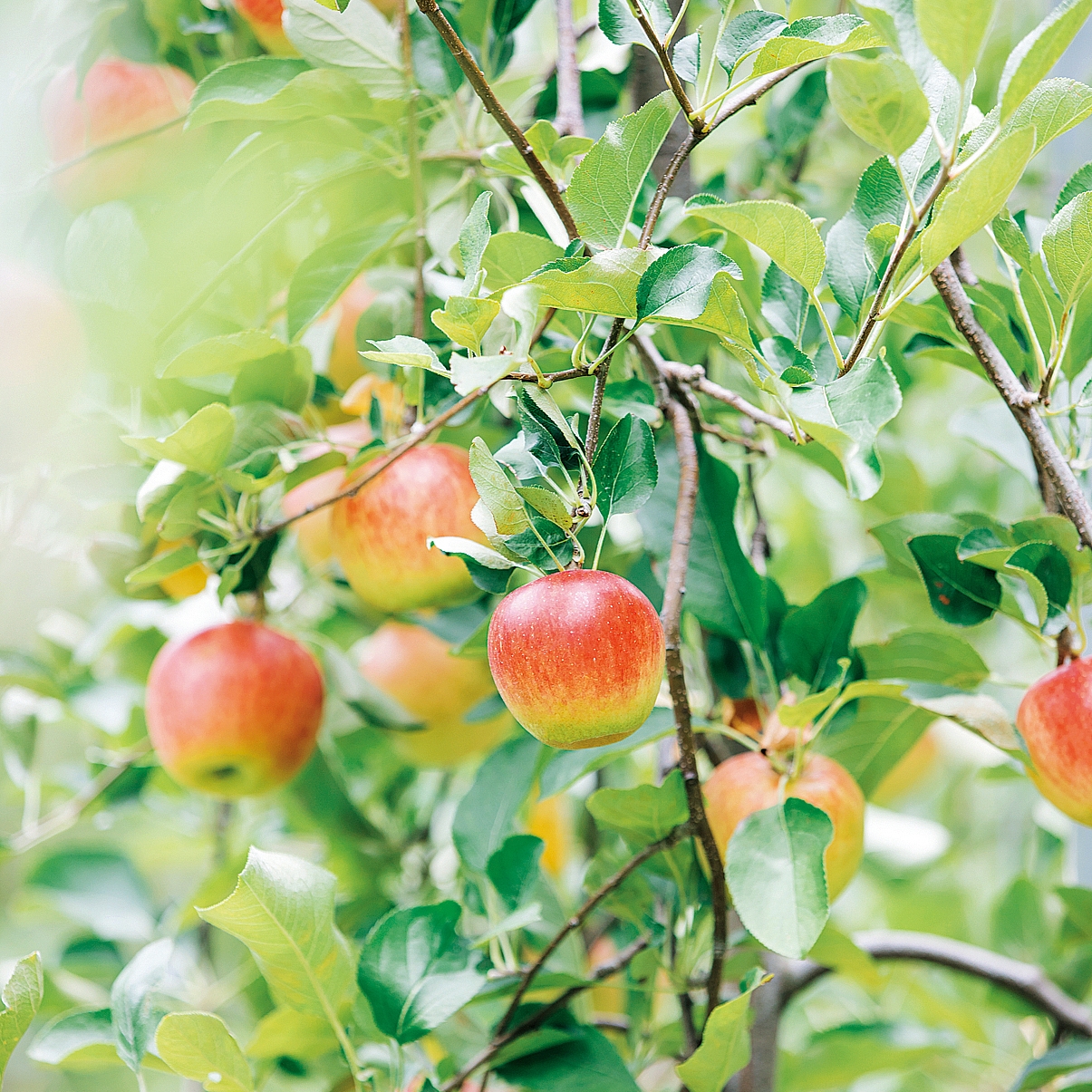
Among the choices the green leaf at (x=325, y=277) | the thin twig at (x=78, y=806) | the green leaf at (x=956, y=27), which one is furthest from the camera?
the thin twig at (x=78, y=806)

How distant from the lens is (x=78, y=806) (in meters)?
0.93

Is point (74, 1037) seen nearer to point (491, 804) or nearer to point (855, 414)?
point (491, 804)

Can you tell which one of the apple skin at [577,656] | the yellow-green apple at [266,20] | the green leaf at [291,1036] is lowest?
the green leaf at [291,1036]

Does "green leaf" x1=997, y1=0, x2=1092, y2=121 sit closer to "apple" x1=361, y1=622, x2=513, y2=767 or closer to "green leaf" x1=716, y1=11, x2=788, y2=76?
"green leaf" x1=716, y1=11, x2=788, y2=76

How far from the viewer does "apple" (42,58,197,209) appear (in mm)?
825

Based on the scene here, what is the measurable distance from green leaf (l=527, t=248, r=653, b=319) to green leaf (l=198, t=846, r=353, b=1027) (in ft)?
0.95

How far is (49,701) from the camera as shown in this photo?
1.00 m

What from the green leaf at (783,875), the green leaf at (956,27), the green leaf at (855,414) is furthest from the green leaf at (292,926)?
the green leaf at (956,27)

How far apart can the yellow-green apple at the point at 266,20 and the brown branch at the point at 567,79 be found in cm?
28

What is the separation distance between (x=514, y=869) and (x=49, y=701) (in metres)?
0.62

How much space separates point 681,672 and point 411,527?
0.24m

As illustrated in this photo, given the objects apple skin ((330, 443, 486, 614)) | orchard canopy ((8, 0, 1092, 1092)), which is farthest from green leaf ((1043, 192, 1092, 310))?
apple skin ((330, 443, 486, 614))

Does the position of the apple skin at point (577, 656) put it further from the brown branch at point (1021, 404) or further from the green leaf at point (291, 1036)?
the green leaf at point (291, 1036)

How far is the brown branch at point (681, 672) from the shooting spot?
45 centimetres
